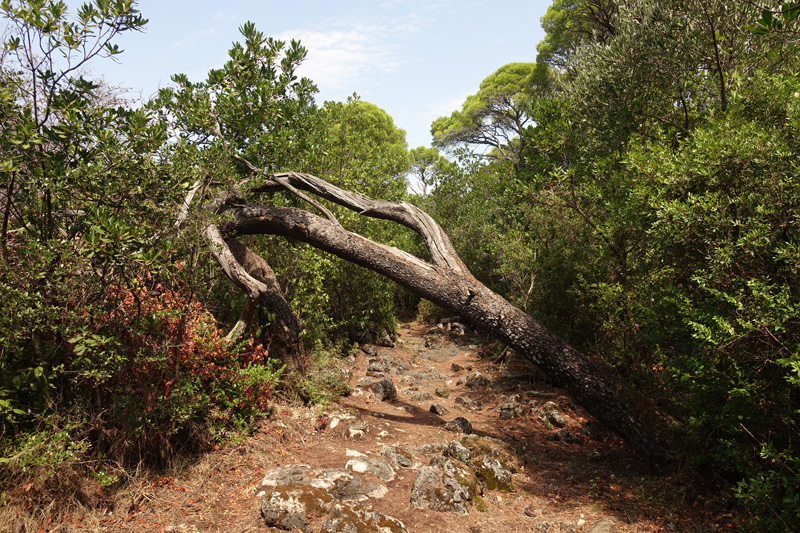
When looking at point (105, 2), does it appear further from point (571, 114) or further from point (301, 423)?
point (571, 114)

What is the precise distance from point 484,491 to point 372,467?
1.47 metres

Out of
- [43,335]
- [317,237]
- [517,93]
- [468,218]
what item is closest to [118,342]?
[43,335]

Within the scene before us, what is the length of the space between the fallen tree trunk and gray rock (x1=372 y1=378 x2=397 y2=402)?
95.1 inches

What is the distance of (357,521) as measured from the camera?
436cm

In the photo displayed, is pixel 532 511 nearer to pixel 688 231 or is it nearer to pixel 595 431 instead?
pixel 595 431

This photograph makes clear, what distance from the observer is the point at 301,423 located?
6746mm

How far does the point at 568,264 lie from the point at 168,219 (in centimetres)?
726

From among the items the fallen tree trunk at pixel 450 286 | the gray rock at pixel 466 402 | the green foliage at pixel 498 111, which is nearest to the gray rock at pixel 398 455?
the fallen tree trunk at pixel 450 286

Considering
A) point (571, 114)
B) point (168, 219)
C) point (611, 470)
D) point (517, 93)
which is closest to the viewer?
point (168, 219)

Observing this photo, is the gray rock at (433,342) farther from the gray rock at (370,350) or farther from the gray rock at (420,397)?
the gray rock at (420,397)

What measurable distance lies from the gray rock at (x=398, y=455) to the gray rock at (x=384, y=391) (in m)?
2.42

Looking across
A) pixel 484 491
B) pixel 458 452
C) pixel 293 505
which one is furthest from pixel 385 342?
pixel 293 505

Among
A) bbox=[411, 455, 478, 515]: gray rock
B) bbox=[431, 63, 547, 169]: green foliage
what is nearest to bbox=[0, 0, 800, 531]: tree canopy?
bbox=[411, 455, 478, 515]: gray rock

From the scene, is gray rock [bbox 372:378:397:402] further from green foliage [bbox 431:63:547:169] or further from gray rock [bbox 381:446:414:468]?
green foliage [bbox 431:63:547:169]
